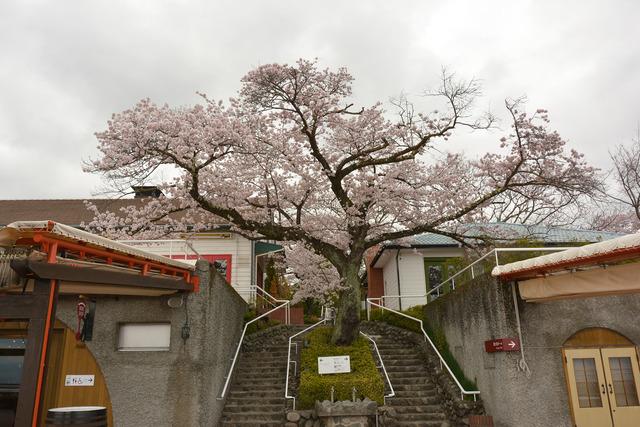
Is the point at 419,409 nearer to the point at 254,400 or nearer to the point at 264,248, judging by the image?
the point at 254,400

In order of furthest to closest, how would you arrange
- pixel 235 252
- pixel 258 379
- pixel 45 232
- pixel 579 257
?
pixel 235 252
pixel 258 379
pixel 579 257
pixel 45 232

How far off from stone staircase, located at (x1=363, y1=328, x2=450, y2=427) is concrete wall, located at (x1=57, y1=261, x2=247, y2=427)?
4294 mm

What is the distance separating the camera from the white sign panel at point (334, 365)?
35.7 ft

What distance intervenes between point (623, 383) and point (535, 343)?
1.81m

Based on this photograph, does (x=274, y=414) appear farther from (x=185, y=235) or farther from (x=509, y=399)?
(x=185, y=235)

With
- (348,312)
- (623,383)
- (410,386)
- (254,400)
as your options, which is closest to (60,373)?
(254,400)

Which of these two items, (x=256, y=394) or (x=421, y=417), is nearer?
(x=421, y=417)

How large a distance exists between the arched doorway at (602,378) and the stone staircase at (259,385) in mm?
6051

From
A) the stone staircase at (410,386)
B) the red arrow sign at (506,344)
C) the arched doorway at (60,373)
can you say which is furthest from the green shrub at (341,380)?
the arched doorway at (60,373)

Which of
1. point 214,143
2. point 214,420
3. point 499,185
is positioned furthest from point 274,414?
point 499,185

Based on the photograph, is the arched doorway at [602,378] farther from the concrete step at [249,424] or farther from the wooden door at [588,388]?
the concrete step at [249,424]

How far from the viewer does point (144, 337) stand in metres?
9.30

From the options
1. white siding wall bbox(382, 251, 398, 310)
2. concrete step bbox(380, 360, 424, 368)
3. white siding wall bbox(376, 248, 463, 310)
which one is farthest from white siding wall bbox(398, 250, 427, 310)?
concrete step bbox(380, 360, 424, 368)

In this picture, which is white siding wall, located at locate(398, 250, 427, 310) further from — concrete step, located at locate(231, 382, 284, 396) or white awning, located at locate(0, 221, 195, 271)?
white awning, located at locate(0, 221, 195, 271)
